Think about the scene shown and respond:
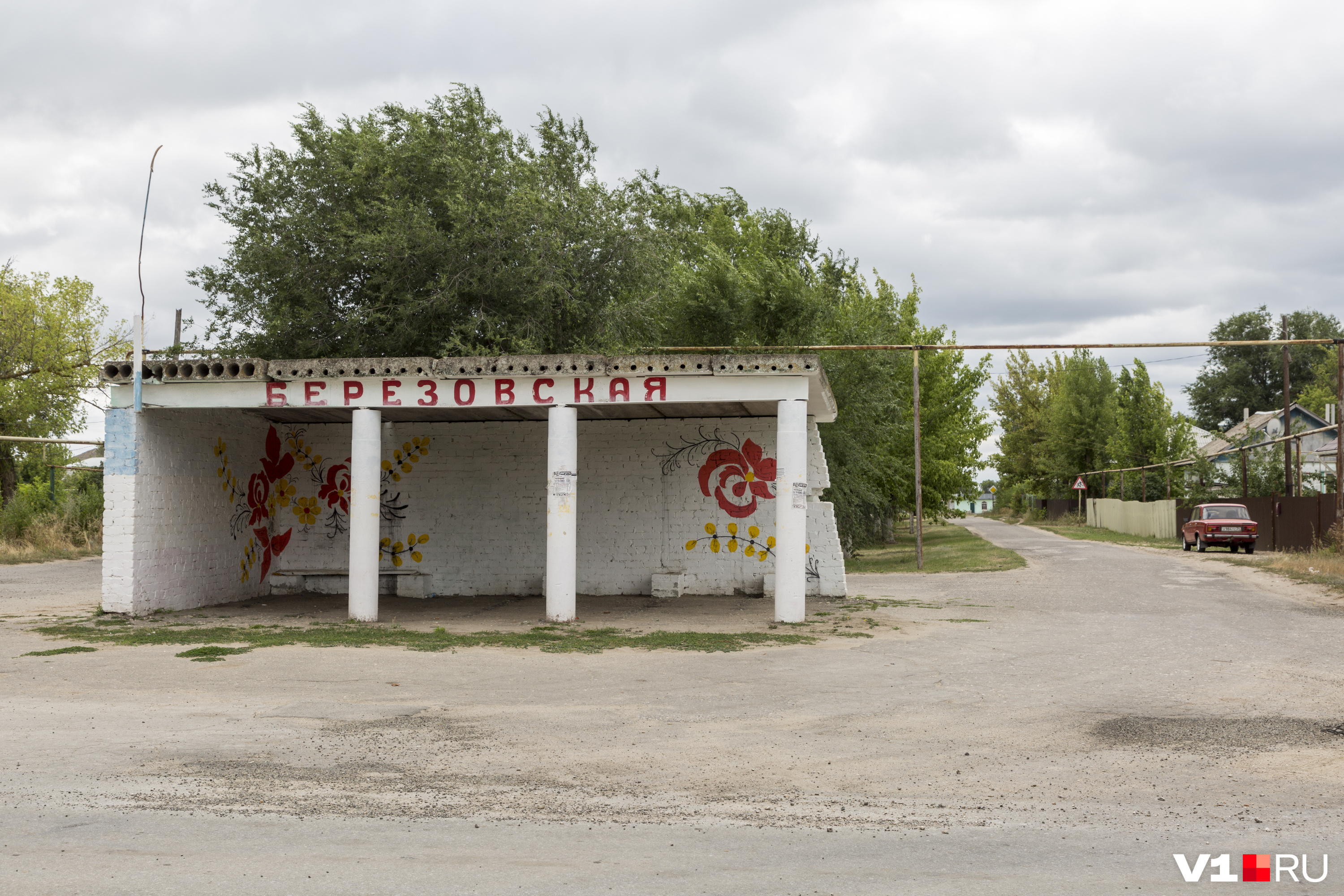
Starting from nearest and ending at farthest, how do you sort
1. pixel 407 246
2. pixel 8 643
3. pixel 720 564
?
pixel 8 643, pixel 720 564, pixel 407 246

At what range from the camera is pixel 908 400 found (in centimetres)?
3147

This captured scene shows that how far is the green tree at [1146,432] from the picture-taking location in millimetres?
44531

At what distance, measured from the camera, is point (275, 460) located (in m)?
17.2

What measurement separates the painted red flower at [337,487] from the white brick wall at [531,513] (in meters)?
0.15

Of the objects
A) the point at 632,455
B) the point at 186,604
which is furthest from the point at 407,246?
the point at 186,604

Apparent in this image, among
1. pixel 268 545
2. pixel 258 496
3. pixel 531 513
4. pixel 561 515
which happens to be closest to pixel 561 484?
pixel 561 515

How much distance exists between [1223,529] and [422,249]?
23.9 meters

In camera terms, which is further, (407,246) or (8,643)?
(407,246)

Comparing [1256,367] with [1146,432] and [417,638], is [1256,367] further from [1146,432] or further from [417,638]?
[417,638]

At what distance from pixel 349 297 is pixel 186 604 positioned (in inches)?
362

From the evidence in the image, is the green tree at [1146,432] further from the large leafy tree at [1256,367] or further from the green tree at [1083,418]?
the large leafy tree at [1256,367]

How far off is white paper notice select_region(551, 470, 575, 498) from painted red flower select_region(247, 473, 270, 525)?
639 cm

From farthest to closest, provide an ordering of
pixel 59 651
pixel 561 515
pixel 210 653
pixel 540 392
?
pixel 540 392, pixel 561 515, pixel 59 651, pixel 210 653

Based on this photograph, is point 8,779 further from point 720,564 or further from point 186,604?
point 720,564
